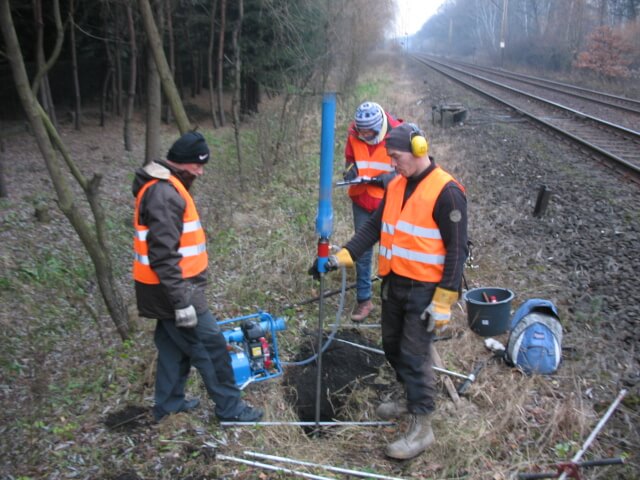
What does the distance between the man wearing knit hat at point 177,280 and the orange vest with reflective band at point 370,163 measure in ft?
6.23

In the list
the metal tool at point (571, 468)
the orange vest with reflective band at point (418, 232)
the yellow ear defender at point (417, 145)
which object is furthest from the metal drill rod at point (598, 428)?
the yellow ear defender at point (417, 145)

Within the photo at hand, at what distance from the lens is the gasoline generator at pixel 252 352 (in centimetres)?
443

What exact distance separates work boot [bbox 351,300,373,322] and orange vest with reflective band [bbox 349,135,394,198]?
4.05 ft

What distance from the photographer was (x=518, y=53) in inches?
2106

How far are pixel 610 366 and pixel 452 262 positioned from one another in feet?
7.41

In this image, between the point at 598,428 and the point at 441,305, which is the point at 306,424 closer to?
the point at 441,305

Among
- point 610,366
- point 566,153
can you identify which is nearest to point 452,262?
point 610,366

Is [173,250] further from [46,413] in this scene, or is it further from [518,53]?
[518,53]

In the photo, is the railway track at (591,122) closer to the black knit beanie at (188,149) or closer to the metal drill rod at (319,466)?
the metal drill rod at (319,466)

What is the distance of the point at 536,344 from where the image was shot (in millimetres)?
4645

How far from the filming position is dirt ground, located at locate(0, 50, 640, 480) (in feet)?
12.5

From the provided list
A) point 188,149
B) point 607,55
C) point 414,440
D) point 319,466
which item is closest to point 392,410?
point 414,440

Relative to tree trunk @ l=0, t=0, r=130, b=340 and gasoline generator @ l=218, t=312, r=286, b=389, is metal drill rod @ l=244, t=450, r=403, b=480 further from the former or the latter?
tree trunk @ l=0, t=0, r=130, b=340

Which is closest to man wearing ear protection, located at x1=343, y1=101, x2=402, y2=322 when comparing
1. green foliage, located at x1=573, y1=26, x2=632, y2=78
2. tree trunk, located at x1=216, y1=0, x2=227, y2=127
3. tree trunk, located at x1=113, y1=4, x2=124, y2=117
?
tree trunk, located at x1=113, y1=4, x2=124, y2=117
